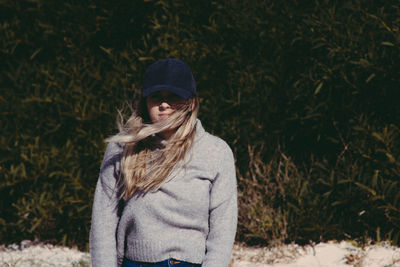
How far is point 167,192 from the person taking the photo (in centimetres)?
217

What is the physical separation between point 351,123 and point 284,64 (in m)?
0.92

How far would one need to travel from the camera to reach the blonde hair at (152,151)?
2.17 meters

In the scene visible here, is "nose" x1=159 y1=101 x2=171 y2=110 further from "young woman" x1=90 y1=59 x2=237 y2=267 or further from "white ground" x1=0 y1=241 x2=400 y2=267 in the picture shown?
"white ground" x1=0 y1=241 x2=400 y2=267

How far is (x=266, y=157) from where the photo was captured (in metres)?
4.80

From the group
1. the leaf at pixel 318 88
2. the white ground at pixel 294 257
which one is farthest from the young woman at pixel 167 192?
the leaf at pixel 318 88

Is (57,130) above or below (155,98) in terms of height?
below

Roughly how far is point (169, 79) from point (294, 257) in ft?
9.04

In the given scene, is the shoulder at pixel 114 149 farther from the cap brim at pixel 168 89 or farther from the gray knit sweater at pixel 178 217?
the cap brim at pixel 168 89

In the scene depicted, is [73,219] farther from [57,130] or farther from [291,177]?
[291,177]

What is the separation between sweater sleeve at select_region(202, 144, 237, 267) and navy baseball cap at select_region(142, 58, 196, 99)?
408 millimetres

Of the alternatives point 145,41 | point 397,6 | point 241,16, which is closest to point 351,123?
point 397,6

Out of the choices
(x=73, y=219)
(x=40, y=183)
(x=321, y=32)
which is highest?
(x=321, y=32)

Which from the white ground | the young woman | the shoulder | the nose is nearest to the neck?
the young woman

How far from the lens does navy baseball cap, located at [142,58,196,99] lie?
218cm
